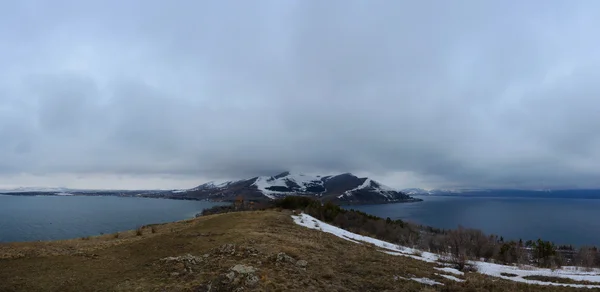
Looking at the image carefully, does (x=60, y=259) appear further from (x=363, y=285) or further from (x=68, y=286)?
(x=363, y=285)

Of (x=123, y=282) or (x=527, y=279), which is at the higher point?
(x=123, y=282)

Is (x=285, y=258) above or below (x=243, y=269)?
below

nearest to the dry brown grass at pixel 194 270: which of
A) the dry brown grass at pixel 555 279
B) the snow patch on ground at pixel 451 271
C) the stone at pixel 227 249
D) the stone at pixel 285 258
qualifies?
the stone at pixel 227 249

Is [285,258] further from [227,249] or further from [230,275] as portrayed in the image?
[230,275]

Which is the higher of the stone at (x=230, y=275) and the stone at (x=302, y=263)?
the stone at (x=230, y=275)

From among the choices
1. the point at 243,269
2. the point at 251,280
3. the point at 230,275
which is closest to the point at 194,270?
the point at 243,269

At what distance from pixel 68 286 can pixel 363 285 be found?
1115 cm

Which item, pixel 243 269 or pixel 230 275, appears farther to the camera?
pixel 243 269

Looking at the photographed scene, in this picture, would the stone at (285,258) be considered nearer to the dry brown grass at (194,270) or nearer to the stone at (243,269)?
the dry brown grass at (194,270)

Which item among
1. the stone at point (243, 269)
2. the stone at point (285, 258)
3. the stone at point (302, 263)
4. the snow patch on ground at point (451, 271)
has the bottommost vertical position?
the snow patch on ground at point (451, 271)

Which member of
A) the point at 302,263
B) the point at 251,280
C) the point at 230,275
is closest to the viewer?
the point at 251,280

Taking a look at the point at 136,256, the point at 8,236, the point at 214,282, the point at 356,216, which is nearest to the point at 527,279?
the point at 214,282

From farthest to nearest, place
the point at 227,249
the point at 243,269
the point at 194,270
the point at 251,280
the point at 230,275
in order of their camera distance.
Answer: the point at 227,249 < the point at 194,270 < the point at 243,269 < the point at 230,275 < the point at 251,280

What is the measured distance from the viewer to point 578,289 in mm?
13438
